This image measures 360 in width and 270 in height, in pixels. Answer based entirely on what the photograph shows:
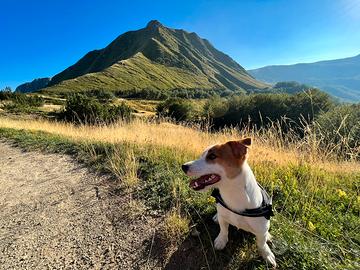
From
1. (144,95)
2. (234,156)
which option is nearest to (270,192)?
(234,156)

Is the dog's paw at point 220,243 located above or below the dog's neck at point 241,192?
below

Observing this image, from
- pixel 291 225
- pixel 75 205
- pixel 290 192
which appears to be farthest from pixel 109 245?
pixel 290 192

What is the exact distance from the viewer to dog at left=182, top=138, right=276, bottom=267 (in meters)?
2.46

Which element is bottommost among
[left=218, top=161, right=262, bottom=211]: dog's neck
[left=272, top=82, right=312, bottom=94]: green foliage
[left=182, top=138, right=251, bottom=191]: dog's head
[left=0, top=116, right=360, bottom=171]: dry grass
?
[left=272, top=82, right=312, bottom=94]: green foliage

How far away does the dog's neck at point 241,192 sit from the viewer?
2479 millimetres

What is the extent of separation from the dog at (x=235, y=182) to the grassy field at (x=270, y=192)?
14.7 inches

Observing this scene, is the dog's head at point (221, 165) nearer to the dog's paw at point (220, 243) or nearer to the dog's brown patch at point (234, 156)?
the dog's brown patch at point (234, 156)

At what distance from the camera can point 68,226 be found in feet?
11.7

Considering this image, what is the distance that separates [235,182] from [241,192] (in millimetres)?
133

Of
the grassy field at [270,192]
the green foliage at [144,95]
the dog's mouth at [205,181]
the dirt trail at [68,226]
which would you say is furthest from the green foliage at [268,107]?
the green foliage at [144,95]

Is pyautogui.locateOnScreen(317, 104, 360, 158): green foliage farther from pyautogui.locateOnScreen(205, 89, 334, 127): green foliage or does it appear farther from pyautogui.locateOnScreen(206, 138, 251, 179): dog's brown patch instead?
pyautogui.locateOnScreen(205, 89, 334, 127): green foliage

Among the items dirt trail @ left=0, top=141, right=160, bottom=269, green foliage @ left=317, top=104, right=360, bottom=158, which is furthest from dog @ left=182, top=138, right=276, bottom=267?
green foliage @ left=317, top=104, right=360, bottom=158

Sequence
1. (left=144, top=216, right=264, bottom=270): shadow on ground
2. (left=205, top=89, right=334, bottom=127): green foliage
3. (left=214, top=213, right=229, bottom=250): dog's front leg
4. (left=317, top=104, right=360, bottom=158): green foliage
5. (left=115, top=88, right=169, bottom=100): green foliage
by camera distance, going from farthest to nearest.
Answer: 1. (left=115, top=88, right=169, bottom=100): green foliage
2. (left=205, top=89, right=334, bottom=127): green foliage
3. (left=317, top=104, right=360, bottom=158): green foliage
4. (left=214, top=213, right=229, bottom=250): dog's front leg
5. (left=144, top=216, right=264, bottom=270): shadow on ground

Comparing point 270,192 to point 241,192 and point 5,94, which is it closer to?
point 241,192
